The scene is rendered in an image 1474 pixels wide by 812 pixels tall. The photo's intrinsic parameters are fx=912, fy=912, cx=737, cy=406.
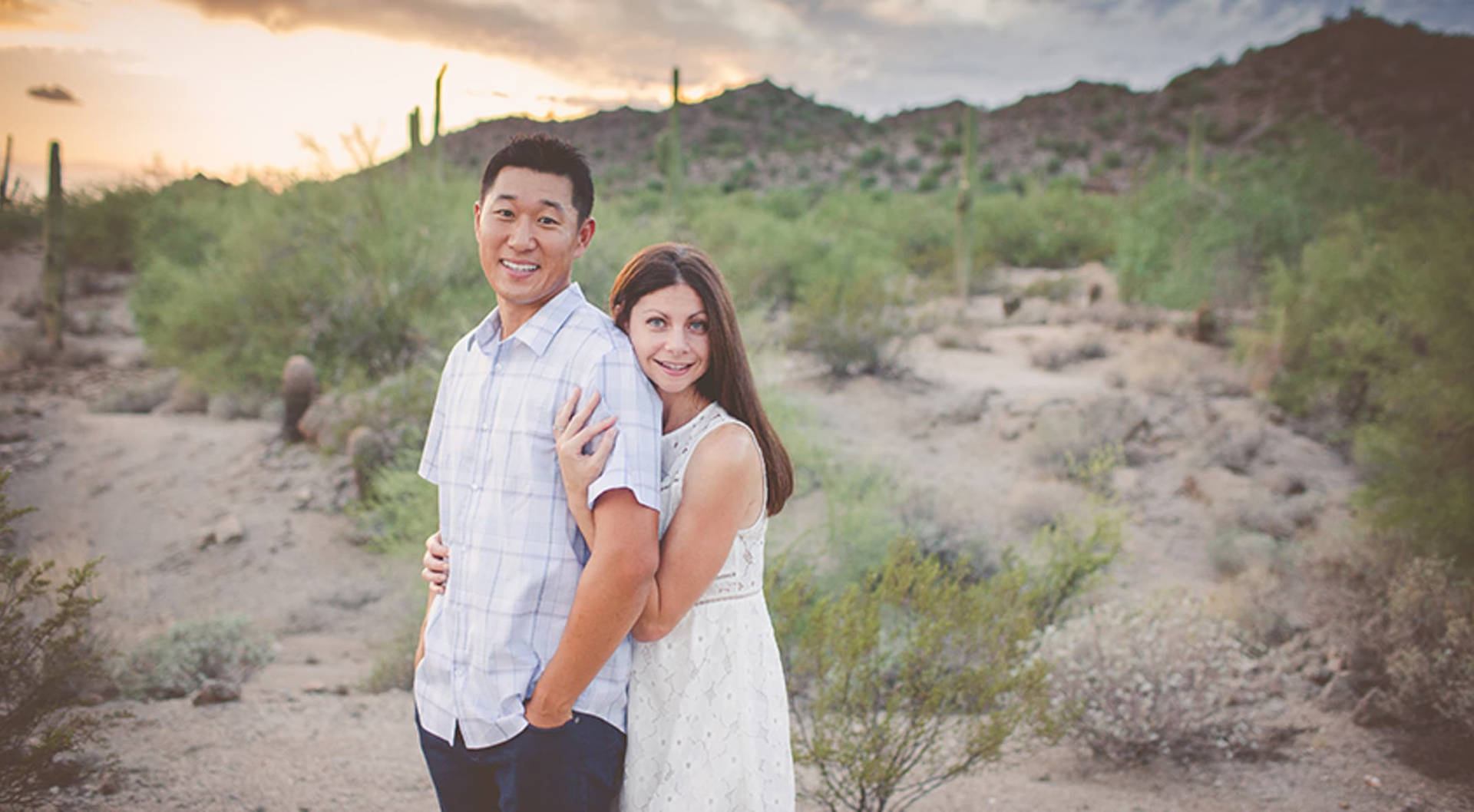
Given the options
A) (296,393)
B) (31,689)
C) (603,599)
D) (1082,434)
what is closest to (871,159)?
(1082,434)

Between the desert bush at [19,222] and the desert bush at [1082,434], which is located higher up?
the desert bush at [19,222]

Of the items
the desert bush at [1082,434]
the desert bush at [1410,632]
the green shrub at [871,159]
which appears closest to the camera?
the desert bush at [1410,632]

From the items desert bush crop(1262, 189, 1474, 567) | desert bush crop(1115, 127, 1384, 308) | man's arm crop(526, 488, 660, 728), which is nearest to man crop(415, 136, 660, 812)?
man's arm crop(526, 488, 660, 728)

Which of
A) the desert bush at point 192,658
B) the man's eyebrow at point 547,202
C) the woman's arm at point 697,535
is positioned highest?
the man's eyebrow at point 547,202

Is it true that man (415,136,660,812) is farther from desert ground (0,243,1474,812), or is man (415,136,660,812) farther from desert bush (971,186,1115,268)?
desert bush (971,186,1115,268)

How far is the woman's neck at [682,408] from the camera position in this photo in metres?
2.12

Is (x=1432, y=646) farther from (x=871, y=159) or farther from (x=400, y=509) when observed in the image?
(x=871, y=159)

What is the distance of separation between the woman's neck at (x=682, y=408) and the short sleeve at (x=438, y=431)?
1.74ft

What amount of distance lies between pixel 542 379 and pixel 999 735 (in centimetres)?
283

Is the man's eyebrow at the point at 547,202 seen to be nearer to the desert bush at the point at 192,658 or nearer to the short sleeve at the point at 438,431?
the short sleeve at the point at 438,431

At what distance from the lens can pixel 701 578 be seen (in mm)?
1896

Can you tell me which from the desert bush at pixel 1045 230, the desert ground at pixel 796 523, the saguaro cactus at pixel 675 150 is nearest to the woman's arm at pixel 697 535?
the desert ground at pixel 796 523

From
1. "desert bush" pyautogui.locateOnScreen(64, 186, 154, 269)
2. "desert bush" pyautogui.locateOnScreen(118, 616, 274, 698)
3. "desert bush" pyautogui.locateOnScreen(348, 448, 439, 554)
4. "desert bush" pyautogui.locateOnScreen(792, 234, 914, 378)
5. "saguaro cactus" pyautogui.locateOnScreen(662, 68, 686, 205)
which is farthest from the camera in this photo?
"desert bush" pyautogui.locateOnScreen(64, 186, 154, 269)

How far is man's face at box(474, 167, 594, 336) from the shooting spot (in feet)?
6.58
